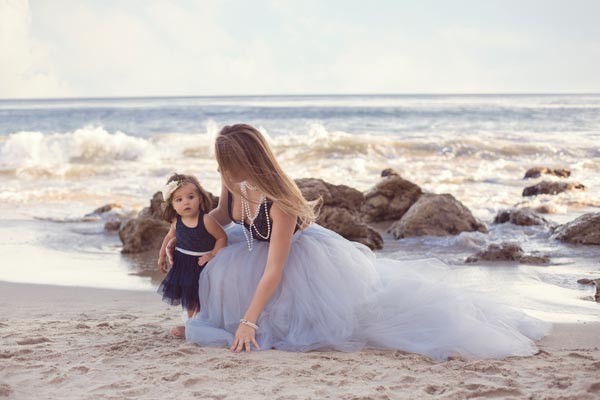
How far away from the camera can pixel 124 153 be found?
20.2 meters

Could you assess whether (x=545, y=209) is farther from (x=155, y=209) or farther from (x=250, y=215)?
(x=250, y=215)

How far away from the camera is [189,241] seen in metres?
4.25

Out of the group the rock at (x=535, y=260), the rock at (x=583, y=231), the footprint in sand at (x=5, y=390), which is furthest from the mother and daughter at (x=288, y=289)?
the rock at (x=583, y=231)

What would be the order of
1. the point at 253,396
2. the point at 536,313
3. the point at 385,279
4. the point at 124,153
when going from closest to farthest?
the point at 253,396, the point at 385,279, the point at 536,313, the point at 124,153

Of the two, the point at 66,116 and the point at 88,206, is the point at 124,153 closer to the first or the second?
the point at 88,206

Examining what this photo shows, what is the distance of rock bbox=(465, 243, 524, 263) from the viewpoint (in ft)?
22.6

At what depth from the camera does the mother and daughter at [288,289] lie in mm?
3914

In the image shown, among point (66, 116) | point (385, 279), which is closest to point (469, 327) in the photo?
point (385, 279)

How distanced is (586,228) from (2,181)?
1105cm

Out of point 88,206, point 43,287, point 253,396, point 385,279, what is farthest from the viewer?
point 88,206

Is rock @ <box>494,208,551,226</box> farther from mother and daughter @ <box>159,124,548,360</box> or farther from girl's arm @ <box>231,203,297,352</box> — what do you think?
girl's arm @ <box>231,203,297,352</box>

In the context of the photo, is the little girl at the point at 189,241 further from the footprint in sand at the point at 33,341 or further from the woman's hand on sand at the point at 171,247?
the footprint in sand at the point at 33,341

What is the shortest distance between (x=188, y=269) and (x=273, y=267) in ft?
1.97

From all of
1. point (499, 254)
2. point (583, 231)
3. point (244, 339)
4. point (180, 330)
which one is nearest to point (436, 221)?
point (583, 231)
